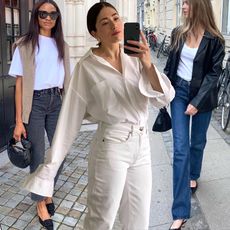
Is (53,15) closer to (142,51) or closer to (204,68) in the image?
(204,68)

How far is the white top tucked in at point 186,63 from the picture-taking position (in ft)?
10.9

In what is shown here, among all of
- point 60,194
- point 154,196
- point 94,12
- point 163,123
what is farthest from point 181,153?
point 94,12

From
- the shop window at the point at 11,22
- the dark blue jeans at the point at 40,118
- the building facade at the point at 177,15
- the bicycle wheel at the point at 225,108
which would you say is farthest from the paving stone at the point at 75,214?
the building facade at the point at 177,15

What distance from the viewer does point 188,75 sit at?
338cm

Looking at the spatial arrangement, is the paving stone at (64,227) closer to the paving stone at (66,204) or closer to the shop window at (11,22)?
the paving stone at (66,204)

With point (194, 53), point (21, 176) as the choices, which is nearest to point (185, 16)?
point (194, 53)

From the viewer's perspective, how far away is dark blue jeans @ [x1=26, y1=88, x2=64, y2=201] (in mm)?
3334

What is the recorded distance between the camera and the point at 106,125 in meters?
2.25

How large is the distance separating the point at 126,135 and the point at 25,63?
4.49 ft

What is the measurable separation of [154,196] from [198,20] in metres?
1.78

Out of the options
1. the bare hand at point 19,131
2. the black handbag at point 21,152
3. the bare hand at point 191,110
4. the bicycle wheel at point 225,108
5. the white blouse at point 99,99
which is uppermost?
the white blouse at point 99,99

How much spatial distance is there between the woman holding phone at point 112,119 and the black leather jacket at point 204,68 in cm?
112

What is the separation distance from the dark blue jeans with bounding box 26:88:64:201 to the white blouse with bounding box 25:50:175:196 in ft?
3.45

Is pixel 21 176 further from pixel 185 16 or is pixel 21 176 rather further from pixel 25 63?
pixel 185 16
